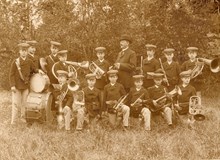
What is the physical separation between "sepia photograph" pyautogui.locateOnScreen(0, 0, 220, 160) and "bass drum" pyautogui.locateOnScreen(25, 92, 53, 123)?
2 cm

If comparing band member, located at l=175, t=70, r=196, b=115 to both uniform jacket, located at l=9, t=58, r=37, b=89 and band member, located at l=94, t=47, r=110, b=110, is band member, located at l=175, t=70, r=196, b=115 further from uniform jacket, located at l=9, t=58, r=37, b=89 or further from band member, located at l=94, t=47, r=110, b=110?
uniform jacket, located at l=9, t=58, r=37, b=89

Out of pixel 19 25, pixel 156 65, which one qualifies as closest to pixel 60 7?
pixel 19 25

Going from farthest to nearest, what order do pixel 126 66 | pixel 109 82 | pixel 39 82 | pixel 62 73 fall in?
pixel 109 82
pixel 126 66
pixel 39 82
pixel 62 73

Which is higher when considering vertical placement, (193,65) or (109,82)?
(193,65)

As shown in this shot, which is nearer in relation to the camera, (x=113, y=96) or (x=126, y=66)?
(x=113, y=96)

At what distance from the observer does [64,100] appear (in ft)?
31.9

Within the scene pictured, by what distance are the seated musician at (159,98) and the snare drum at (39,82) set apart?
2175 millimetres

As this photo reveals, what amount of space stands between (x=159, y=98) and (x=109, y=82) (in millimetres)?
1322

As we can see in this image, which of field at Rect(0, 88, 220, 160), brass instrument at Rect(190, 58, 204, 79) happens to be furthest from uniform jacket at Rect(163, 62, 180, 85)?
field at Rect(0, 88, 220, 160)

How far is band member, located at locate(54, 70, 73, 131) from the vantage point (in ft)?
30.4


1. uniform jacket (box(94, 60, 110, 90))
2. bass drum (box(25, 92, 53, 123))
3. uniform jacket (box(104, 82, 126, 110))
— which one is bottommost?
bass drum (box(25, 92, 53, 123))

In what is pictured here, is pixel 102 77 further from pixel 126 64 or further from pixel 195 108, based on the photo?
pixel 195 108

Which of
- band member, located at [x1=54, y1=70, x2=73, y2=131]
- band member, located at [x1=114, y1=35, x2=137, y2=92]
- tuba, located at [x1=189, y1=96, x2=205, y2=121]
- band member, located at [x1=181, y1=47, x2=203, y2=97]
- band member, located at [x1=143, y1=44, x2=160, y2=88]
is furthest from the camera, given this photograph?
band member, located at [x1=181, y1=47, x2=203, y2=97]

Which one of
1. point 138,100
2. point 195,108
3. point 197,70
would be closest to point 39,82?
point 138,100
